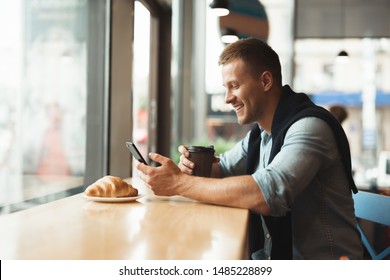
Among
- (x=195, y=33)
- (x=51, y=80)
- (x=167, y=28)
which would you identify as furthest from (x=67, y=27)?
(x=195, y=33)

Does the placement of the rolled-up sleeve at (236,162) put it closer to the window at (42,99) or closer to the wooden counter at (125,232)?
the wooden counter at (125,232)

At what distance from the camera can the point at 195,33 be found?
17.0 feet

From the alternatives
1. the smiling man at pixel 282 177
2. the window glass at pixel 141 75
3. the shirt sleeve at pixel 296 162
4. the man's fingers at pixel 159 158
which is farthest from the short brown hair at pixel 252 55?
the window glass at pixel 141 75

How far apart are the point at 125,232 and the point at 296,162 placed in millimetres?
549

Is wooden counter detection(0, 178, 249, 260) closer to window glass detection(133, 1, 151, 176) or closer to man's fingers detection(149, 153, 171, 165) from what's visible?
man's fingers detection(149, 153, 171, 165)

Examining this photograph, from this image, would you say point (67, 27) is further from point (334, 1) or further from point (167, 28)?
point (334, 1)

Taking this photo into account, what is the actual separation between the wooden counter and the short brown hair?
1.74 feet

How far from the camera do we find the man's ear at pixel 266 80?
1589 mm

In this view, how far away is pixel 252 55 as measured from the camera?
1568 mm

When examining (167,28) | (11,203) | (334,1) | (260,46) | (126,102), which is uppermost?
(334,1)

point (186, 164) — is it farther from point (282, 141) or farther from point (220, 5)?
point (220, 5)

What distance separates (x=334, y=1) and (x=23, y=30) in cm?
407

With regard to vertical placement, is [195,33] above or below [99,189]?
above

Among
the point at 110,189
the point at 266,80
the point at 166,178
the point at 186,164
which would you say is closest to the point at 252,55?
the point at 266,80
